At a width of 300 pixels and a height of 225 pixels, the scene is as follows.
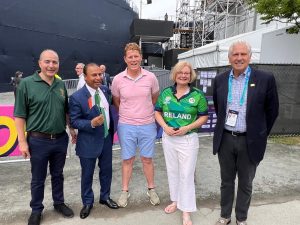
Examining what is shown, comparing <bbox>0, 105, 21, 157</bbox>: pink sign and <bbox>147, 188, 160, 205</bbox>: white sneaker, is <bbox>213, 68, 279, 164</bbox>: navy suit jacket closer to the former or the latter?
<bbox>147, 188, 160, 205</bbox>: white sneaker

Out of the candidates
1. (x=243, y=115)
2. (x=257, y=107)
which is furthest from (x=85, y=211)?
(x=257, y=107)

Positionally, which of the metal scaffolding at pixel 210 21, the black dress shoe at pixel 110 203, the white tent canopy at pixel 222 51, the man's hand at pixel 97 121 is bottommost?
the black dress shoe at pixel 110 203

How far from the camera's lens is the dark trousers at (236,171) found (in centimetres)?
315

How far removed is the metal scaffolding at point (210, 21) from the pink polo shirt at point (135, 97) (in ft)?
65.9

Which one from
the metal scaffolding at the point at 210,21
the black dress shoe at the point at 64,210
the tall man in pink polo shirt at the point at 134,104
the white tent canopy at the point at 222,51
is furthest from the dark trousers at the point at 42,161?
the metal scaffolding at the point at 210,21

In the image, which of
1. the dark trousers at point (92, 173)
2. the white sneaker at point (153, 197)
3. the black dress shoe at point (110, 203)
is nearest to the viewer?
the dark trousers at point (92, 173)

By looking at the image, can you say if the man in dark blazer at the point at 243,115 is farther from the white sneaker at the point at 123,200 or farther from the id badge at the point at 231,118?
the white sneaker at the point at 123,200

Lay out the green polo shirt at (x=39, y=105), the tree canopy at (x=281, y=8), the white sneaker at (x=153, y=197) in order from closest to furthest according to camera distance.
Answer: the green polo shirt at (x=39, y=105), the white sneaker at (x=153, y=197), the tree canopy at (x=281, y=8)

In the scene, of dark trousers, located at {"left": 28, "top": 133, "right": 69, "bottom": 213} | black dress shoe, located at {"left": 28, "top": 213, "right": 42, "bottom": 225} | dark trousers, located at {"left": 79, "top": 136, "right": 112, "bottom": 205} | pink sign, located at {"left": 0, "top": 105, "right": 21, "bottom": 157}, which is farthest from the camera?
pink sign, located at {"left": 0, "top": 105, "right": 21, "bottom": 157}

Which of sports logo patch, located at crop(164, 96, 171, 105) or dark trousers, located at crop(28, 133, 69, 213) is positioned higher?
sports logo patch, located at crop(164, 96, 171, 105)

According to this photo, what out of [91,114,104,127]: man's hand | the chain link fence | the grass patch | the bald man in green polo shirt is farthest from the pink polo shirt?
the grass patch

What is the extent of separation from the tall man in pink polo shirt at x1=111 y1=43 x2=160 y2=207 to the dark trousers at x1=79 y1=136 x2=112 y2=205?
238 mm

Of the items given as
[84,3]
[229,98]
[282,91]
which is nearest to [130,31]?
[84,3]

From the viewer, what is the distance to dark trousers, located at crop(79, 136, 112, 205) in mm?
3641
